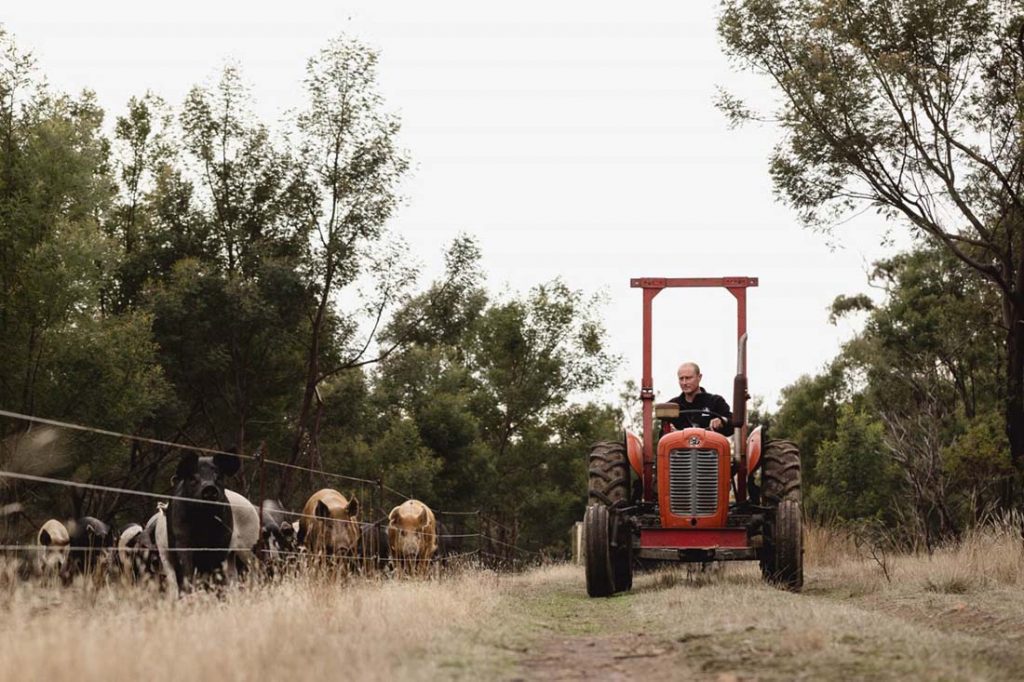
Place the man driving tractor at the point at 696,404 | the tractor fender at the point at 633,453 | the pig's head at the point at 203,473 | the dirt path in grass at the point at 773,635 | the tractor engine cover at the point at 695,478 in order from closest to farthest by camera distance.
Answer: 1. the dirt path in grass at the point at 773,635
2. the pig's head at the point at 203,473
3. the tractor engine cover at the point at 695,478
4. the man driving tractor at the point at 696,404
5. the tractor fender at the point at 633,453

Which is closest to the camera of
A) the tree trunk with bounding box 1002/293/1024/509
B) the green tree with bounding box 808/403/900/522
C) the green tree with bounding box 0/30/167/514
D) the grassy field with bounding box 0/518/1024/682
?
the grassy field with bounding box 0/518/1024/682

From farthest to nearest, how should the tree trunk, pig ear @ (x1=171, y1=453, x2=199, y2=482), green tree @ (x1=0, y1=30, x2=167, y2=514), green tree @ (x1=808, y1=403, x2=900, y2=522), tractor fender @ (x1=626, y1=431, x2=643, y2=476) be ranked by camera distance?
green tree @ (x1=808, y1=403, x2=900, y2=522) → green tree @ (x1=0, y1=30, x2=167, y2=514) → the tree trunk → tractor fender @ (x1=626, y1=431, x2=643, y2=476) → pig ear @ (x1=171, y1=453, x2=199, y2=482)

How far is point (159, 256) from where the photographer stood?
39094mm

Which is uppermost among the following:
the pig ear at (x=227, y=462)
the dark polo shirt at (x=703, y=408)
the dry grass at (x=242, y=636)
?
the dark polo shirt at (x=703, y=408)

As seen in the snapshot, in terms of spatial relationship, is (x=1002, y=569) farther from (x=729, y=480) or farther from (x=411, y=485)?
(x=411, y=485)

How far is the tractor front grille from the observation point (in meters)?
14.7

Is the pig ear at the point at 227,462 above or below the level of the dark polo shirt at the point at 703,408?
below

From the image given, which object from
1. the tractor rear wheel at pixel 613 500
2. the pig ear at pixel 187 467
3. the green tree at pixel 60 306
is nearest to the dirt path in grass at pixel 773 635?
the tractor rear wheel at pixel 613 500

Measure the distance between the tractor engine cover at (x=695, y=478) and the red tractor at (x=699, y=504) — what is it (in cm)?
1

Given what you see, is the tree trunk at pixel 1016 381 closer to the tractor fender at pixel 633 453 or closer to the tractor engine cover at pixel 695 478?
the tractor fender at pixel 633 453

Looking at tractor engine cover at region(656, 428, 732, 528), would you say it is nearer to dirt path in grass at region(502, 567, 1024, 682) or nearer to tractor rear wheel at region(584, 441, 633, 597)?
tractor rear wheel at region(584, 441, 633, 597)

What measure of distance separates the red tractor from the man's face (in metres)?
0.36

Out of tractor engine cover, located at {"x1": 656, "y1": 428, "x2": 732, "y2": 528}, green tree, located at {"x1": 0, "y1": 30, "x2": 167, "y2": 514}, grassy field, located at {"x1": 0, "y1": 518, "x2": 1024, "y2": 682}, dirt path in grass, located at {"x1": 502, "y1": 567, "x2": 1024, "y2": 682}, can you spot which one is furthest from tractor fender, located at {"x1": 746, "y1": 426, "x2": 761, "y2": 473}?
green tree, located at {"x1": 0, "y1": 30, "x2": 167, "y2": 514}

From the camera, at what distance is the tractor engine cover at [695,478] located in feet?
48.0
